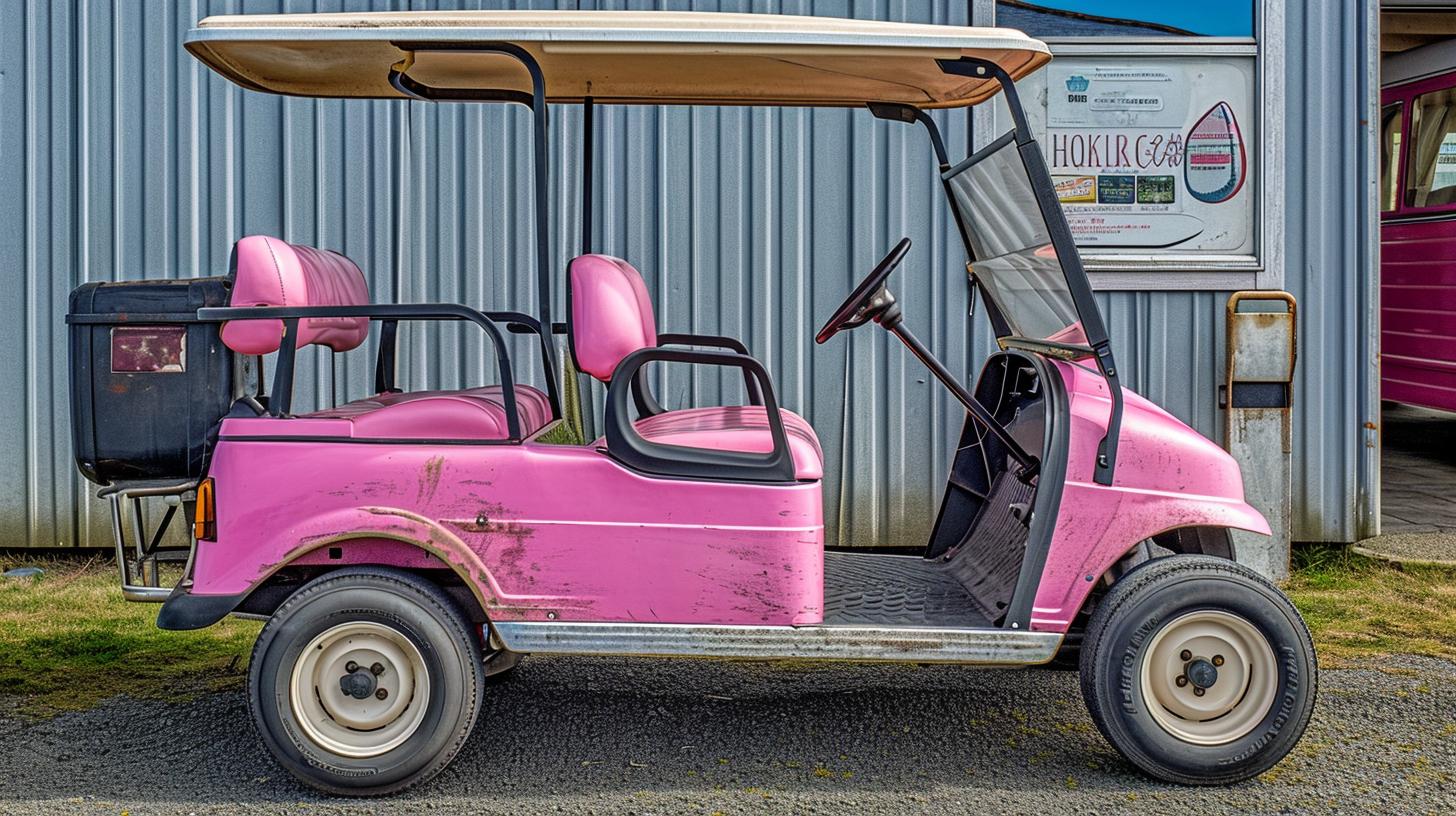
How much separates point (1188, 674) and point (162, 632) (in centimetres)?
381

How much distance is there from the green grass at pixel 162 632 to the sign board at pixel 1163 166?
1.61 metres

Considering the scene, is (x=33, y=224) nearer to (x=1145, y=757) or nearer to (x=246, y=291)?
(x=246, y=291)

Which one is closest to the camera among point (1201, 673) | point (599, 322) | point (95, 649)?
point (1201, 673)

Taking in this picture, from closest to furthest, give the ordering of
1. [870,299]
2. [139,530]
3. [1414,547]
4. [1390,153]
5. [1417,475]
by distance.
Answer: [139,530]
[870,299]
[1414,547]
[1417,475]
[1390,153]

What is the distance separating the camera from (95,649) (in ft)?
15.8

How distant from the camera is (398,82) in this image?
13.4 ft

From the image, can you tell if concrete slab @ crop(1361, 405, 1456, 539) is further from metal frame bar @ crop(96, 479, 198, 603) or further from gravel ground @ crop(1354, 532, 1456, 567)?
metal frame bar @ crop(96, 479, 198, 603)

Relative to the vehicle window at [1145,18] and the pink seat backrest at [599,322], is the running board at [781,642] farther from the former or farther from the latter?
the vehicle window at [1145,18]

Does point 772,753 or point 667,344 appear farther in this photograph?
point 667,344

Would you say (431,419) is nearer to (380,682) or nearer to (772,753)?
(380,682)

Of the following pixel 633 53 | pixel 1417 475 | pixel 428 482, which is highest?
pixel 633 53

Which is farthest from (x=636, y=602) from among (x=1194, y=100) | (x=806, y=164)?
(x=1194, y=100)

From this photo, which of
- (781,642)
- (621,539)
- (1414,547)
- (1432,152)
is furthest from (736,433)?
(1432,152)

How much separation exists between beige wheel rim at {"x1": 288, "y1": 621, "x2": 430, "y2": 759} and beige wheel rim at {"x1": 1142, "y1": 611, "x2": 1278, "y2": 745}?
193cm
